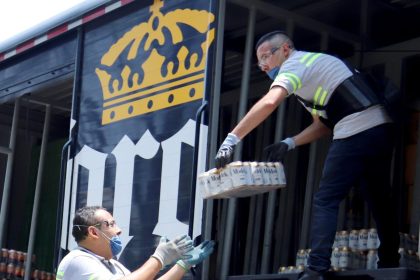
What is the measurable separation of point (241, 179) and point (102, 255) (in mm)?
908

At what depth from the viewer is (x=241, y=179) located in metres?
4.62

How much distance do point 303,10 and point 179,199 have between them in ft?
6.12

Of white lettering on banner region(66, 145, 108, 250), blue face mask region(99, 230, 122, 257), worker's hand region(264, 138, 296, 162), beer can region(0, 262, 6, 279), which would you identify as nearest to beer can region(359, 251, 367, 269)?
worker's hand region(264, 138, 296, 162)

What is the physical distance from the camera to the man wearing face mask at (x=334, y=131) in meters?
4.61

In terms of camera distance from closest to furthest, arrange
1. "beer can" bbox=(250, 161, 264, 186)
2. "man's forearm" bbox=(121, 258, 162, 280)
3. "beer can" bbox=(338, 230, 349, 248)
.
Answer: "man's forearm" bbox=(121, 258, 162, 280), "beer can" bbox=(250, 161, 264, 186), "beer can" bbox=(338, 230, 349, 248)

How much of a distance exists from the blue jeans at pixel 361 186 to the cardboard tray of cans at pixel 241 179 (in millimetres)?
243

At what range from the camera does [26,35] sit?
7574 mm

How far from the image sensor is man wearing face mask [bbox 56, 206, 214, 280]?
12.6ft

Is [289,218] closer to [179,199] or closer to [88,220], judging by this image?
[179,199]

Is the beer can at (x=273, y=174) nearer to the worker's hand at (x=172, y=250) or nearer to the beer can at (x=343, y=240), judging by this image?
the worker's hand at (x=172, y=250)

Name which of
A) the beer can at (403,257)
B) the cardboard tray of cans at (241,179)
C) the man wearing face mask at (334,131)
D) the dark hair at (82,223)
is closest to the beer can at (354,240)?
the beer can at (403,257)

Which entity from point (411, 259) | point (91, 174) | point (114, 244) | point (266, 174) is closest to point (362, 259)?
point (411, 259)

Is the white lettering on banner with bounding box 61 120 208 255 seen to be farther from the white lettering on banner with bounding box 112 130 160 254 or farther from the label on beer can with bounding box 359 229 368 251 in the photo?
the label on beer can with bounding box 359 229 368 251

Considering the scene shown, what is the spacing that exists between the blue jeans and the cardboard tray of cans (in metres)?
0.24
